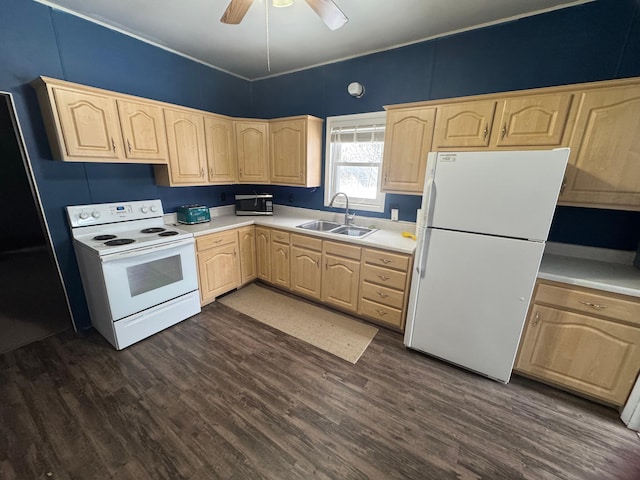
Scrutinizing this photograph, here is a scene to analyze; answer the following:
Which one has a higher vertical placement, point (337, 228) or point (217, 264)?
point (337, 228)

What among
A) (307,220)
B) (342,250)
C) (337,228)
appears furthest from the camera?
(307,220)

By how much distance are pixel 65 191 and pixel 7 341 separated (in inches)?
55.2

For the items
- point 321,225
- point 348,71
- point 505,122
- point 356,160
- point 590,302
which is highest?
point 348,71

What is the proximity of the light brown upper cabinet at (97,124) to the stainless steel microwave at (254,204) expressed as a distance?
45.4 inches

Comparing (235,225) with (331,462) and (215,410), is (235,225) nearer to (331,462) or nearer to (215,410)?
(215,410)

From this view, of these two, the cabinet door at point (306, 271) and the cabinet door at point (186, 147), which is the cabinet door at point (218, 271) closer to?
the cabinet door at point (306, 271)

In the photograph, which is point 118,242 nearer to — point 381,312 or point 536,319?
point 381,312

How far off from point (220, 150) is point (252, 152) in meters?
0.39

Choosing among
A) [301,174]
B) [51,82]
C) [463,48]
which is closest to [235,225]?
[301,174]

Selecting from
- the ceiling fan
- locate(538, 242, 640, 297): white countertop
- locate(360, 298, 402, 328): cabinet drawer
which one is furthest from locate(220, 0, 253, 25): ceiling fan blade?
locate(538, 242, 640, 297): white countertop

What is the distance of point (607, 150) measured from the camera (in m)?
1.68

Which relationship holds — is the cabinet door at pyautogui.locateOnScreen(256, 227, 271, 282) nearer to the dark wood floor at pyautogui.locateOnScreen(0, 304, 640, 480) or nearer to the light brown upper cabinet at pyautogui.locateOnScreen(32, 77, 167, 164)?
the dark wood floor at pyautogui.locateOnScreen(0, 304, 640, 480)

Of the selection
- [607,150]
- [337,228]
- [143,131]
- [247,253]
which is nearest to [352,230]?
[337,228]

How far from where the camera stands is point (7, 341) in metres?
2.22
